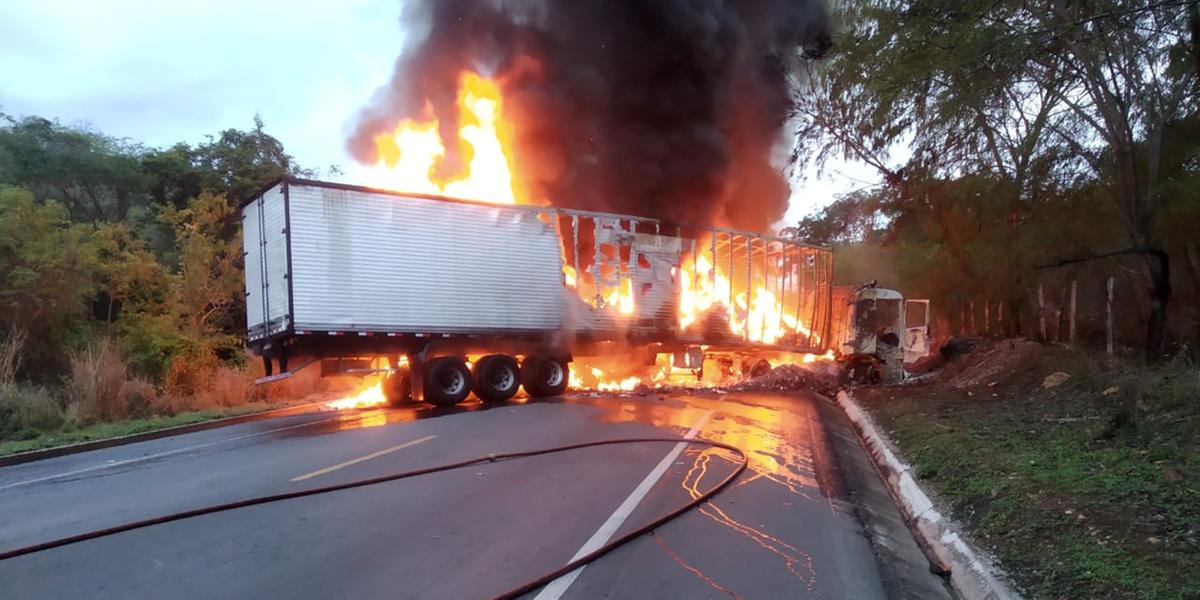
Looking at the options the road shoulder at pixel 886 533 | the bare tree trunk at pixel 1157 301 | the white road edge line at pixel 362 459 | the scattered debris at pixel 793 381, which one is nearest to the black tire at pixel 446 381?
the white road edge line at pixel 362 459

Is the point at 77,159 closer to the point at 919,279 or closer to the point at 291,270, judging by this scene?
the point at 291,270

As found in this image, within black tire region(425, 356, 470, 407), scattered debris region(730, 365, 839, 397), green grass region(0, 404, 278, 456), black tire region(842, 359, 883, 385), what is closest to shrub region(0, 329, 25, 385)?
green grass region(0, 404, 278, 456)

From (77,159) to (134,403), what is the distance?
39.8 ft

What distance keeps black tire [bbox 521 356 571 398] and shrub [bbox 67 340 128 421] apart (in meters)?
7.53

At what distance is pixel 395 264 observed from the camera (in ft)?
43.6

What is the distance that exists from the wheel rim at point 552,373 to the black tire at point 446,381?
1855 millimetres

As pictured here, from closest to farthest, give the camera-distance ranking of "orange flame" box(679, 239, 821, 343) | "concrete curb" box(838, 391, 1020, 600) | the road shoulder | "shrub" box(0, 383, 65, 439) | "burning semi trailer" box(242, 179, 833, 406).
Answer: "concrete curb" box(838, 391, 1020, 600), the road shoulder, "shrub" box(0, 383, 65, 439), "burning semi trailer" box(242, 179, 833, 406), "orange flame" box(679, 239, 821, 343)

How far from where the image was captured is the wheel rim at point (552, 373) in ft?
51.9

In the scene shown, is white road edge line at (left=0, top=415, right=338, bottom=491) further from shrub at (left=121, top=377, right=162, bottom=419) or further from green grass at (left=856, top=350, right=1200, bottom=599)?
green grass at (left=856, top=350, right=1200, bottom=599)

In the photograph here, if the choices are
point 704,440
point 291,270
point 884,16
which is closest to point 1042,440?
point 704,440

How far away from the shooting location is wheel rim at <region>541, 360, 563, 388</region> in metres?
15.8

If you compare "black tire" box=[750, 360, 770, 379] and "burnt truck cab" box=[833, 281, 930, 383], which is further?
"black tire" box=[750, 360, 770, 379]

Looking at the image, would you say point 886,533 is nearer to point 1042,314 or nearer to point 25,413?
point 25,413

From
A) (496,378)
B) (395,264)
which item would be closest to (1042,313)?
(496,378)
